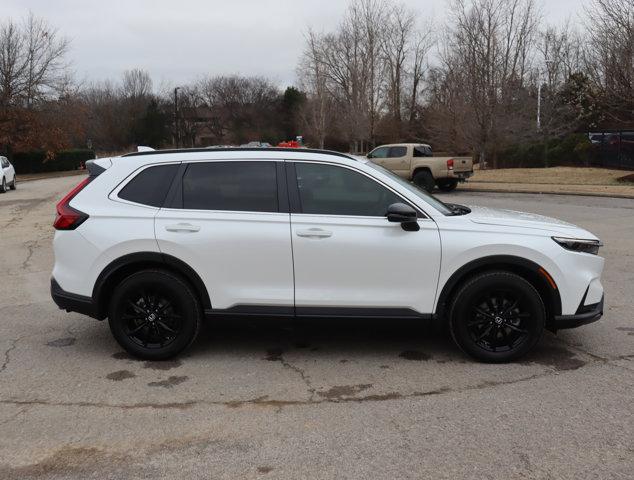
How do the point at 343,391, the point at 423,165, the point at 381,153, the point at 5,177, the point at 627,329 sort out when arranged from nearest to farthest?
the point at 343,391 → the point at 627,329 → the point at 423,165 → the point at 381,153 → the point at 5,177

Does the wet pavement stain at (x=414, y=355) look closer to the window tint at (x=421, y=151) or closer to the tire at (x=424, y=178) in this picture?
the tire at (x=424, y=178)

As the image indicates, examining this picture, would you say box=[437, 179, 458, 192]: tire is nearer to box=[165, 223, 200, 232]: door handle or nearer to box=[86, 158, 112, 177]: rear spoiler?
box=[86, 158, 112, 177]: rear spoiler

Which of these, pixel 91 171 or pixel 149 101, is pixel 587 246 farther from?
pixel 149 101

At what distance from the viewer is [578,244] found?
15.1 ft

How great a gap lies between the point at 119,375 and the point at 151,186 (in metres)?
1.57

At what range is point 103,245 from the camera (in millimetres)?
4656

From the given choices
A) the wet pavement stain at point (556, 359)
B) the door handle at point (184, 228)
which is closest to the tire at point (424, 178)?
the wet pavement stain at point (556, 359)

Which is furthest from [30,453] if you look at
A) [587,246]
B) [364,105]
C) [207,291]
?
[364,105]

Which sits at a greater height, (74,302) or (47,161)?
(47,161)

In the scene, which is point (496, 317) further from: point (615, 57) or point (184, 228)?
point (615, 57)

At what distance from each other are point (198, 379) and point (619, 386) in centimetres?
315

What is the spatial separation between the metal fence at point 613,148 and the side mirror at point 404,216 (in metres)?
30.4

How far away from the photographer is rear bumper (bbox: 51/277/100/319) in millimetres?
4750

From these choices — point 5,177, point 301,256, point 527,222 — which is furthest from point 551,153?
point 301,256
